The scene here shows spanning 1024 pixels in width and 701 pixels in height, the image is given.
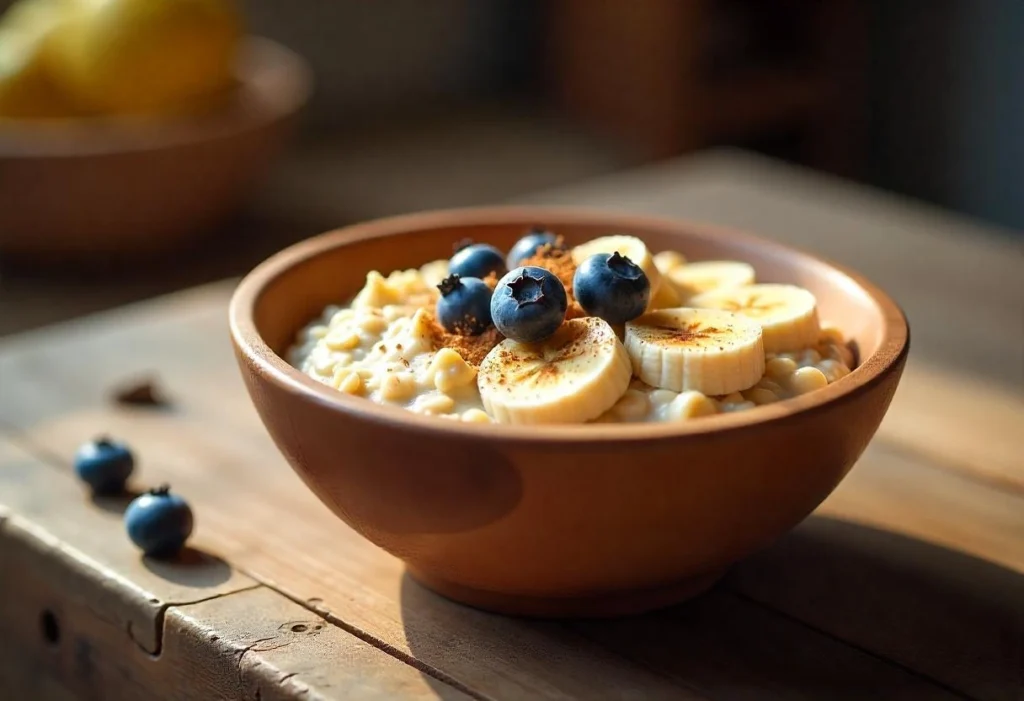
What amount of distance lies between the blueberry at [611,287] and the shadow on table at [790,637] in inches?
7.7

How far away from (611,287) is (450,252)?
0.93 feet

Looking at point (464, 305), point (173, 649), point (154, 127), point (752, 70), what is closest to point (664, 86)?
point (752, 70)

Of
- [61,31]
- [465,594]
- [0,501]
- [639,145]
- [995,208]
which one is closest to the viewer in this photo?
[465,594]

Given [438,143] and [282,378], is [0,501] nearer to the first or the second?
[282,378]

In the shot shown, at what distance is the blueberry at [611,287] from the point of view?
805 millimetres

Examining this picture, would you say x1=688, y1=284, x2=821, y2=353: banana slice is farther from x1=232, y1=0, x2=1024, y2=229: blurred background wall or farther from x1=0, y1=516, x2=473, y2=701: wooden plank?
x1=232, y1=0, x2=1024, y2=229: blurred background wall

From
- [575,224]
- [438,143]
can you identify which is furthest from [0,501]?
[438,143]

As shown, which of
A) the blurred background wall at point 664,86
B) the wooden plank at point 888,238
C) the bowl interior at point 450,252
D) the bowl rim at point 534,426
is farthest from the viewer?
the blurred background wall at point 664,86

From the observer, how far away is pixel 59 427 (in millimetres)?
1104

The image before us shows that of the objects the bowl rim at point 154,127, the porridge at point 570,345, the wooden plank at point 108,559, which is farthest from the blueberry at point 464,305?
the bowl rim at point 154,127

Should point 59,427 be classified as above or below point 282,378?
below

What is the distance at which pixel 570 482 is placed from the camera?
690 millimetres

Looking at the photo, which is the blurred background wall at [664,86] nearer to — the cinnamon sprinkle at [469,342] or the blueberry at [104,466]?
the blueberry at [104,466]

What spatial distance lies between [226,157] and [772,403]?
1244mm
